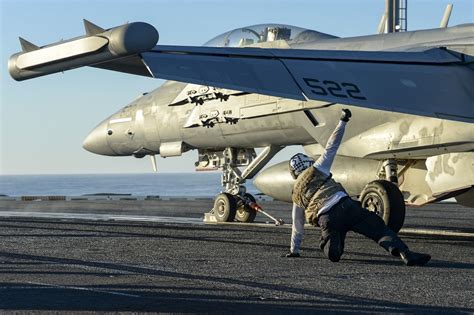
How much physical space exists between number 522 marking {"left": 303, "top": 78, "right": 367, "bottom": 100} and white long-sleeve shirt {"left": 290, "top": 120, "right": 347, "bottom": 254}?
435 mm

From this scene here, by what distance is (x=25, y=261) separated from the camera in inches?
513

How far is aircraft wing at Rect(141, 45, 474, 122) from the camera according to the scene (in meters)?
12.8

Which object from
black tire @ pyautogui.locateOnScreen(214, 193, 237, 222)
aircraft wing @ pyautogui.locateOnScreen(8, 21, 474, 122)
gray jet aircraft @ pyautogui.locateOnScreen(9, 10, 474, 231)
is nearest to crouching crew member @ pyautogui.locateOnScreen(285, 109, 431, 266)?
aircraft wing @ pyautogui.locateOnScreen(8, 21, 474, 122)

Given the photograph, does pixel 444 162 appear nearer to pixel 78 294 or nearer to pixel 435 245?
pixel 435 245

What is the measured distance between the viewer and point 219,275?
11.3 meters

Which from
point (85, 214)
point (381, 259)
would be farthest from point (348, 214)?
point (85, 214)

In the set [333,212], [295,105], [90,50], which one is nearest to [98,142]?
[295,105]

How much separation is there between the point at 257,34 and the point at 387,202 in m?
5.48

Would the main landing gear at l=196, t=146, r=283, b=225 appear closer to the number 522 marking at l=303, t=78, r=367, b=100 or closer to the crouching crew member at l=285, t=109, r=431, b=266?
the number 522 marking at l=303, t=78, r=367, b=100

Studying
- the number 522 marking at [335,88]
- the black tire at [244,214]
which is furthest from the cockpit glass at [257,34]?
the number 522 marking at [335,88]

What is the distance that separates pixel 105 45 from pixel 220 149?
11.1 meters

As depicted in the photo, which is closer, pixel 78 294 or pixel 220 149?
pixel 78 294

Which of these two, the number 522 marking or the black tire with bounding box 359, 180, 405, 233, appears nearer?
the number 522 marking

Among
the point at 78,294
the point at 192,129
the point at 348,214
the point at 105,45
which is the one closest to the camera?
the point at 78,294
